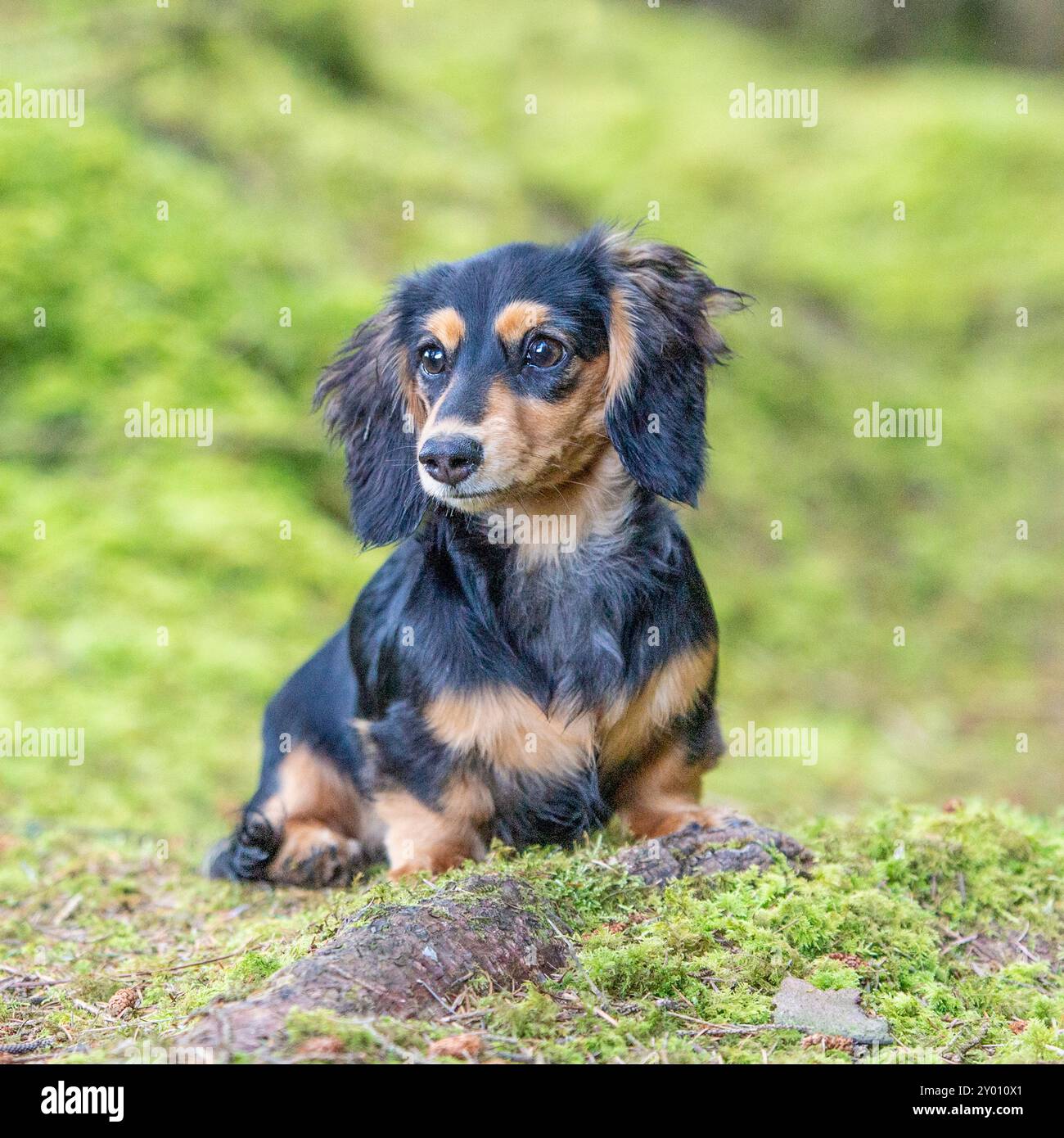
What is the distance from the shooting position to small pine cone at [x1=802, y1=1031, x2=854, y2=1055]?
2.46 m

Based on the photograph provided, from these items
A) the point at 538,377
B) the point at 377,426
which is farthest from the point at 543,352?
the point at 377,426

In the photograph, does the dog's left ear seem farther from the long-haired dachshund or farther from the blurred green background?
the blurred green background

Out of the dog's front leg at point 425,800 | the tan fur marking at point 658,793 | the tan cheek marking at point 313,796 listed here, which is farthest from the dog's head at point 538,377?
the tan cheek marking at point 313,796

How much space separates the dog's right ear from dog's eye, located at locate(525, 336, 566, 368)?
46 centimetres

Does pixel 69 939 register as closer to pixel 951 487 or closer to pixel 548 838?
pixel 548 838

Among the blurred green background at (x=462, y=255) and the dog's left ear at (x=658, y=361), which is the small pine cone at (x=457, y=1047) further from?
the blurred green background at (x=462, y=255)

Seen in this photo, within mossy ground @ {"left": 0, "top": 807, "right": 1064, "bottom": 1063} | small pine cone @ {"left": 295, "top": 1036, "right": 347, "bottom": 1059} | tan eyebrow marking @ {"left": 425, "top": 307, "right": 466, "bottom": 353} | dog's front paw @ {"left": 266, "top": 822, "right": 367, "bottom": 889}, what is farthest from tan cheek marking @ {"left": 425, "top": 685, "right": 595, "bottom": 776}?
small pine cone @ {"left": 295, "top": 1036, "right": 347, "bottom": 1059}

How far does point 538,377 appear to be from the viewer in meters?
3.43

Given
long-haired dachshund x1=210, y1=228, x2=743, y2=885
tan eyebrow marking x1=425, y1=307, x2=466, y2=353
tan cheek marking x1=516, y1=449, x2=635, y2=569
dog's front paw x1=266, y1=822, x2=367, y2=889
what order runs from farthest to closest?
dog's front paw x1=266, y1=822, x2=367, y2=889 → tan cheek marking x1=516, y1=449, x2=635, y2=569 → tan eyebrow marking x1=425, y1=307, x2=466, y2=353 → long-haired dachshund x1=210, y1=228, x2=743, y2=885

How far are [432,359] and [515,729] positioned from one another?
1025 millimetres

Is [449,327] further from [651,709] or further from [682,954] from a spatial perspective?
[682,954]

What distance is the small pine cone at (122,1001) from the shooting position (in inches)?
111

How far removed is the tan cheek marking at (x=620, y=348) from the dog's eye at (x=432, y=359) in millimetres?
444

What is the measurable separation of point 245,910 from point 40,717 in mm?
2168
